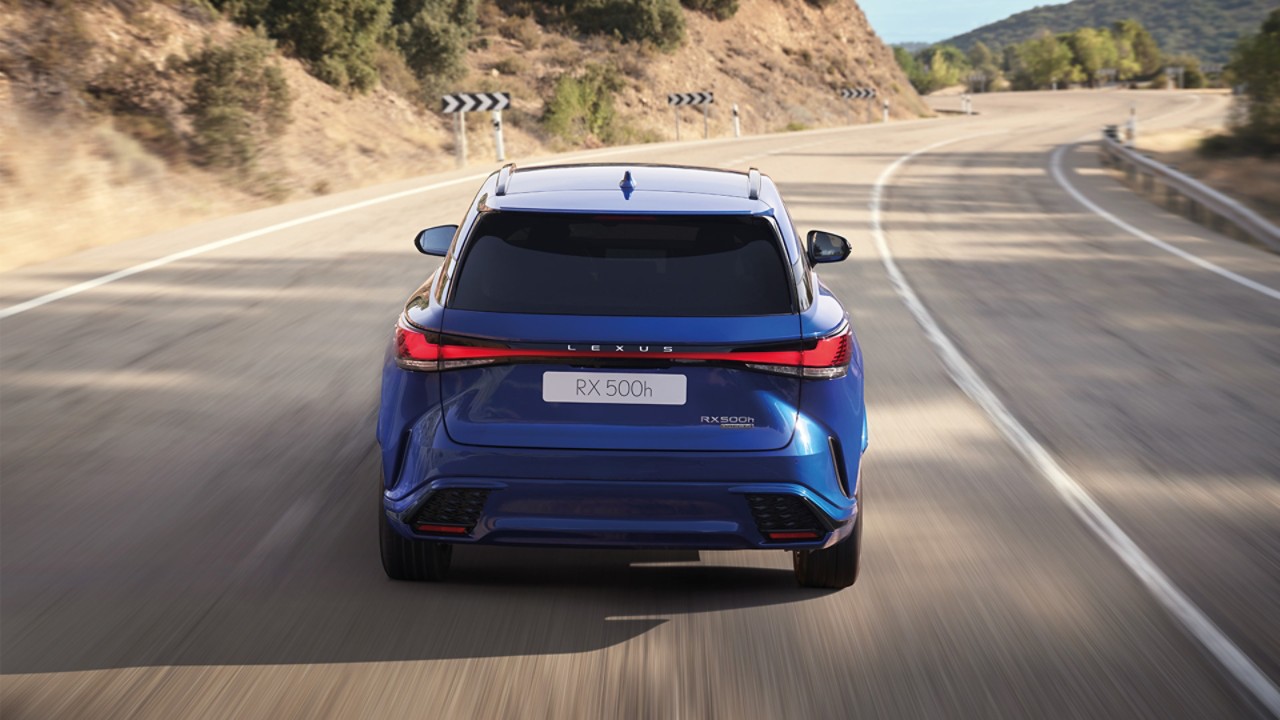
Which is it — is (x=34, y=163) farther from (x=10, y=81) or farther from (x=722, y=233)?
(x=722, y=233)

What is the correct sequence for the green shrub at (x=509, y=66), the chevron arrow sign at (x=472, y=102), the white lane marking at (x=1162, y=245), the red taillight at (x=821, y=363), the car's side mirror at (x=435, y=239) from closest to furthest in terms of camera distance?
the red taillight at (x=821, y=363) → the car's side mirror at (x=435, y=239) → the white lane marking at (x=1162, y=245) → the chevron arrow sign at (x=472, y=102) → the green shrub at (x=509, y=66)

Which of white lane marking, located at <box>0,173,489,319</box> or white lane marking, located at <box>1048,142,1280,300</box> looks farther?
white lane marking, located at <box>1048,142,1280,300</box>

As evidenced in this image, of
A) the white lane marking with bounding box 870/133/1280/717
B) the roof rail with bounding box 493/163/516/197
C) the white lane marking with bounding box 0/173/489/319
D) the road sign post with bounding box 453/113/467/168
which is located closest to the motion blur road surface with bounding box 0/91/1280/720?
the white lane marking with bounding box 870/133/1280/717

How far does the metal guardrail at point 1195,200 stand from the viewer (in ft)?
52.3

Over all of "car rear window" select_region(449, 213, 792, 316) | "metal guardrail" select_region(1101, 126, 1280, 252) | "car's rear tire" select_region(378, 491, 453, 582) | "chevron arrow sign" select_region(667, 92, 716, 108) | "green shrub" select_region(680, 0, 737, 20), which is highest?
"green shrub" select_region(680, 0, 737, 20)

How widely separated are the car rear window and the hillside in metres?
10.5

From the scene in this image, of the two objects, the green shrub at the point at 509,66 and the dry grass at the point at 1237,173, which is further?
the green shrub at the point at 509,66

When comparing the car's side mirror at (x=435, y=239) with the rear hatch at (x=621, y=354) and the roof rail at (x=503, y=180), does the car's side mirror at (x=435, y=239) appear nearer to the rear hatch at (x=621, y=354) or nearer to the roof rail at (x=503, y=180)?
the roof rail at (x=503, y=180)

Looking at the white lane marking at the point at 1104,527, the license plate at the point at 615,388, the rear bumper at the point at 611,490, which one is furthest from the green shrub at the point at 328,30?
the license plate at the point at 615,388

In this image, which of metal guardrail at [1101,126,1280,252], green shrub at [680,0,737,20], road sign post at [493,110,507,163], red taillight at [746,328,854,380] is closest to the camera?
red taillight at [746,328,854,380]

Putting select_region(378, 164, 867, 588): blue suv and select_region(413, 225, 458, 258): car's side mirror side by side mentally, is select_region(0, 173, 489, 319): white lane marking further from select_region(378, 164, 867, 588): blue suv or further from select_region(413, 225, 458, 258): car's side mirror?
select_region(378, 164, 867, 588): blue suv

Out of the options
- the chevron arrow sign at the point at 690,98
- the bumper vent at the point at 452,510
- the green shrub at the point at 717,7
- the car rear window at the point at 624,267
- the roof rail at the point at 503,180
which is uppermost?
the green shrub at the point at 717,7

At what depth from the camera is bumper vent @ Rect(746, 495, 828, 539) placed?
4.39m

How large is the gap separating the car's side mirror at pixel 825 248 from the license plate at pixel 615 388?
7.27ft
